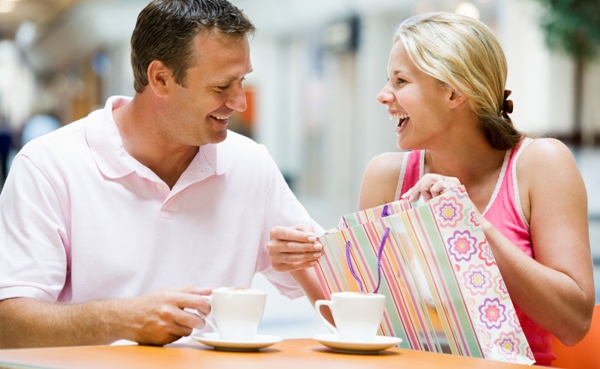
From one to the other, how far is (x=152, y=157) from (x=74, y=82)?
48.9 feet

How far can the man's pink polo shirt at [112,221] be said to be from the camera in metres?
1.87

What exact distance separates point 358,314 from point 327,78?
1105 cm

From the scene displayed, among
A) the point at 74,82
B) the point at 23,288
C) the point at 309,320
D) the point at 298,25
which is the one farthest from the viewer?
the point at 74,82

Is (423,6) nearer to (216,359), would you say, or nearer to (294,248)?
(294,248)

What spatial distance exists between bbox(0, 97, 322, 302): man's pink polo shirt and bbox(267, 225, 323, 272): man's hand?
33 centimetres

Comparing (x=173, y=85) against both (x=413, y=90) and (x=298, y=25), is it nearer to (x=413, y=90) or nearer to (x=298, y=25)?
(x=413, y=90)

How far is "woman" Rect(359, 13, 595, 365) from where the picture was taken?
1.81 meters

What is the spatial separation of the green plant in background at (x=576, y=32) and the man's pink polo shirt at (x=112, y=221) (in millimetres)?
8071

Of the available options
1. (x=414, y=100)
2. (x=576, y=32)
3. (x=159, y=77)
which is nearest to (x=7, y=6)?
(x=576, y=32)

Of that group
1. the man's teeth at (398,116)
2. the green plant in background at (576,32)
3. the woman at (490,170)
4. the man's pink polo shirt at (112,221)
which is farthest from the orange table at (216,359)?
the green plant in background at (576,32)

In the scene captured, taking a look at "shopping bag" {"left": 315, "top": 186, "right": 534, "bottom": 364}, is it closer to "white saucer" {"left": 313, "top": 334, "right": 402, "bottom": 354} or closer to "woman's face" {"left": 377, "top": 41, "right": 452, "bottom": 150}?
"white saucer" {"left": 313, "top": 334, "right": 402, "bottom": 354}

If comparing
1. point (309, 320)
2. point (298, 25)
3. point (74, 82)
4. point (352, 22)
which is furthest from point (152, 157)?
point (74, 82)

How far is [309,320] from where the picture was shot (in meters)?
6.16

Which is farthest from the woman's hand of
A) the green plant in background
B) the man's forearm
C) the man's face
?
the green plant in background
